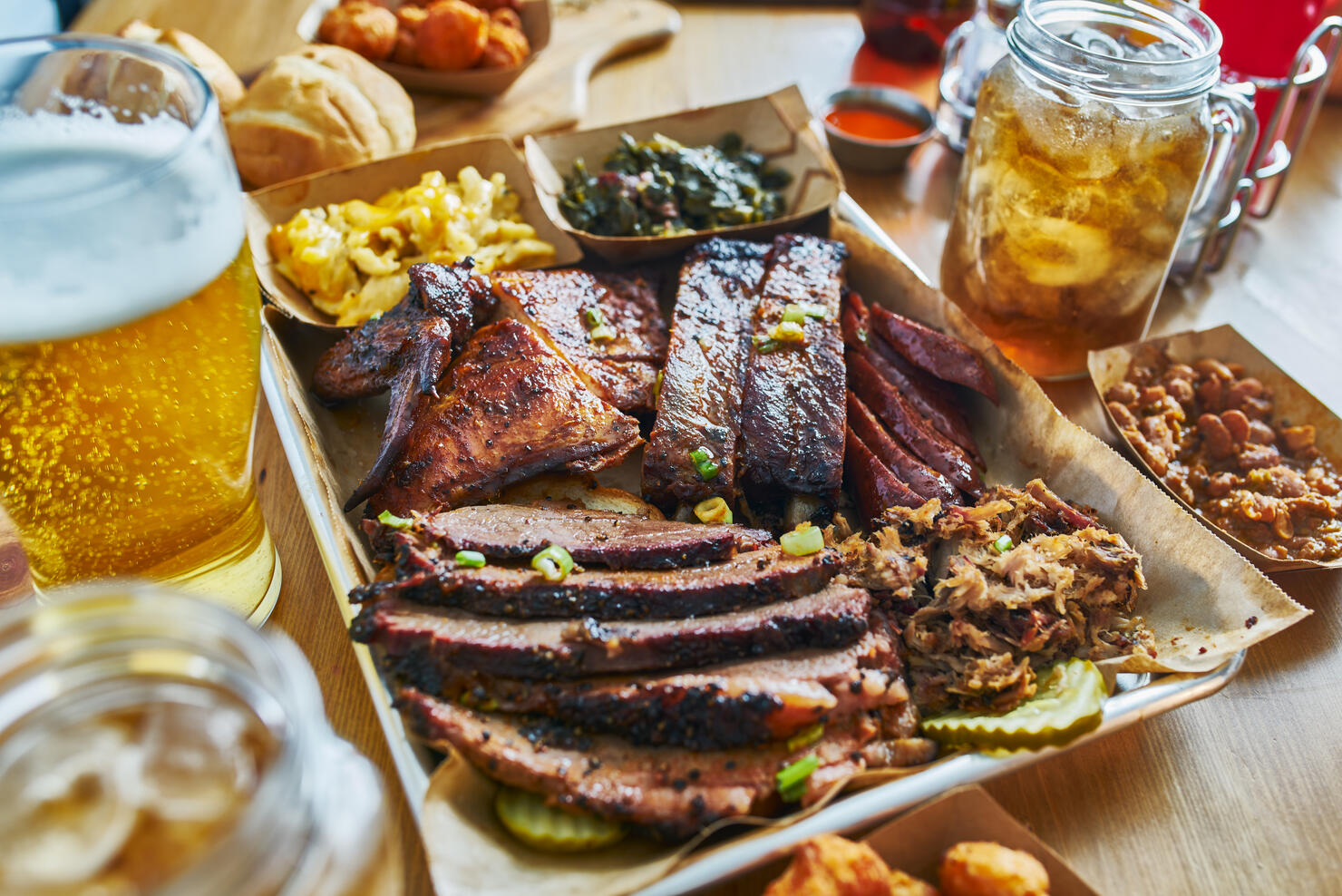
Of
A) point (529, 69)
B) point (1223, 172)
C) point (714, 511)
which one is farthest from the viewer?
point (529, 69)

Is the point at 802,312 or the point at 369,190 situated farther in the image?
the point at 369,190

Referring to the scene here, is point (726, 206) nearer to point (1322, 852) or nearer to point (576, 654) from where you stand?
point (576, 654)

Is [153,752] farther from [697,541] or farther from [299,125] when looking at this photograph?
[299,125]

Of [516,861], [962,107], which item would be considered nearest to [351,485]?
[516,861]

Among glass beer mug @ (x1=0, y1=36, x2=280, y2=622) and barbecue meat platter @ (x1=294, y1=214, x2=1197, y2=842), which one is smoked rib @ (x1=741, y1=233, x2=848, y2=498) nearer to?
barbecue meat platter @ (x1=294, y1=214, x2=1197, y2=842)

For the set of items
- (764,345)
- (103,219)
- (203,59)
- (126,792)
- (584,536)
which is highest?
(103,219)

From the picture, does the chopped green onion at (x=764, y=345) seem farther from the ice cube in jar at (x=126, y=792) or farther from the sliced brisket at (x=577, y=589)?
the ice cube in jar at (x=126, y=792)

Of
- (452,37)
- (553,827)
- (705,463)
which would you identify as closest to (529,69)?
(452,37)
